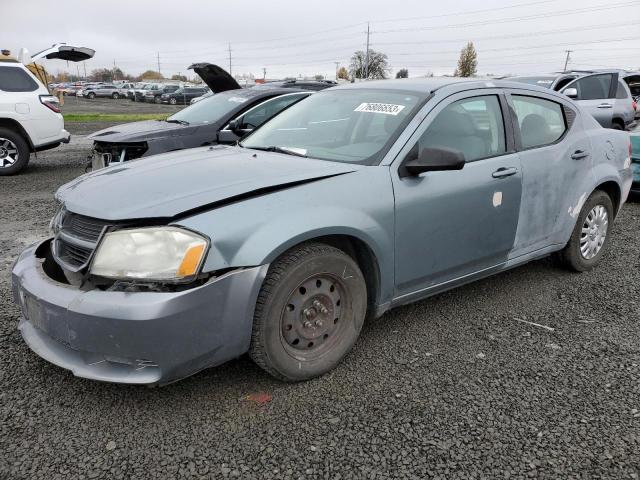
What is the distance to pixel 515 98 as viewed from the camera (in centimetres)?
380

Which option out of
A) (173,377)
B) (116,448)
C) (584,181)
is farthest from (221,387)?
(584,181)

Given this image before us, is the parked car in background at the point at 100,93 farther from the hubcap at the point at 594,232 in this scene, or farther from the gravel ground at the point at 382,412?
the hubcap at the point at 594,232

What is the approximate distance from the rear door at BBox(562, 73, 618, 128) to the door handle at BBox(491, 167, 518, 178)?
8678 millimetres

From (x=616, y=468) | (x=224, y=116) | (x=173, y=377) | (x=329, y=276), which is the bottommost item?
(x=616, y=468)

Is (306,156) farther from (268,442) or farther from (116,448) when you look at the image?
(116,448)

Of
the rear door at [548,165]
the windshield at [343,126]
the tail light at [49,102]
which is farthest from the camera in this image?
the tail light at [49,102]

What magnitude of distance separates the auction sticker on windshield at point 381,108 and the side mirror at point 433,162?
0.44 metres

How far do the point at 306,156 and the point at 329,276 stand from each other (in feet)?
2.83

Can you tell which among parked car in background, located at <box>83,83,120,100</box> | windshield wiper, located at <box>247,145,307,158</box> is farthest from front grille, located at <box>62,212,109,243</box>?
parked car in background, located at <box>83,83,120,100</box>

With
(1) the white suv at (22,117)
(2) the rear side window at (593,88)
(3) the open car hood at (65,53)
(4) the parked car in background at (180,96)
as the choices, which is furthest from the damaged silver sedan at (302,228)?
(4) the parked car in background at (180,96)

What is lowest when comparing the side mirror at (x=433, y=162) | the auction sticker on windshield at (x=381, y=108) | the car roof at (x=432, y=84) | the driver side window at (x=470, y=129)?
the side mirror at (x=433, y=162)

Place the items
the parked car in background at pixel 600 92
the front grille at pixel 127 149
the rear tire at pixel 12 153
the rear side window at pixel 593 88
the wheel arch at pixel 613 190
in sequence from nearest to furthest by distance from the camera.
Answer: the wheel arch at pixel 613 190 < the front grille at pixel 127 149 < the rear tire at pixel 12 153 < the parked car in background at pixel 600 92 < the rear side window at pixel 593 88

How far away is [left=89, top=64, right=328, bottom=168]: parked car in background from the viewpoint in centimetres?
659

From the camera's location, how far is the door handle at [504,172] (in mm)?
3426
